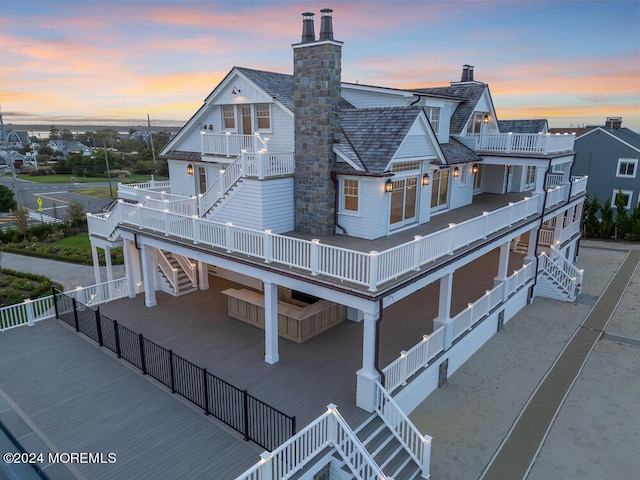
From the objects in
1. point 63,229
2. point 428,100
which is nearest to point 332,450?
point 428,100

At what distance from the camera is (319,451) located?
333 inches

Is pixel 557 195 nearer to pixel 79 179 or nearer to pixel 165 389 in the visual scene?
pixel 165 389

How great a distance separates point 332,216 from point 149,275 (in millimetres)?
7376

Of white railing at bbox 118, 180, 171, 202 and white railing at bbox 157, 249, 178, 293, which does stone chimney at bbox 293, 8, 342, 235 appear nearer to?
white railing at bbox 157, 249, 178, 293

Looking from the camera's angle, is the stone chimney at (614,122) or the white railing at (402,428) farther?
the stone chimney at (614,122)

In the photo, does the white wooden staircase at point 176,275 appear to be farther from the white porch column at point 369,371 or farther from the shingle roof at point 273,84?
the white porch column at point 369,371

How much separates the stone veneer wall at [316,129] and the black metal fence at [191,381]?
6050 mm

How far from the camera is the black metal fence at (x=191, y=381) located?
8.71 metres

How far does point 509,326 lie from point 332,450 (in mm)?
11743

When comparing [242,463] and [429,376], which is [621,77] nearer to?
[429,376]

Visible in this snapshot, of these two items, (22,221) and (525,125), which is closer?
(525,125)

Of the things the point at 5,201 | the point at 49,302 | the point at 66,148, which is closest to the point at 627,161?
the point at 49,302

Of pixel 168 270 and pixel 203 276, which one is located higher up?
pixel 168 270

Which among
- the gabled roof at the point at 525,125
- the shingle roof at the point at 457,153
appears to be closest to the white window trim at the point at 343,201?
the shingle roof at the point at 457,153
